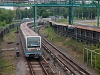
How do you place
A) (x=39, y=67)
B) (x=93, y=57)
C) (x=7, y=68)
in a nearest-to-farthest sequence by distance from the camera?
(x=93, y=57) < (x=7, y=68) < (x=39, y=67)

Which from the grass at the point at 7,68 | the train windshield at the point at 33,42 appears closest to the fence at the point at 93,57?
the train windshield at the point at 33,42

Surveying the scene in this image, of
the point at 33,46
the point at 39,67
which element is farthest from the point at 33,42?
the point at 39,67

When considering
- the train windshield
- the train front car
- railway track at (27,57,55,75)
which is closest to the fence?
railway track at (27,57,55,75)

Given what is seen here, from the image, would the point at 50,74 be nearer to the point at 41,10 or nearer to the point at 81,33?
the point at 81,33

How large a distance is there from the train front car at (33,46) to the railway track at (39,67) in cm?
94

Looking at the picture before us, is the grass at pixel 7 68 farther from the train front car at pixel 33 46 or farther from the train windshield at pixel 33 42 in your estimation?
the train windshield at pixel 33 42

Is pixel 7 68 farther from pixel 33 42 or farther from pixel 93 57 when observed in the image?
pixel 93 57

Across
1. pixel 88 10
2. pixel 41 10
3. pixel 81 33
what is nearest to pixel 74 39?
pixel 81 33

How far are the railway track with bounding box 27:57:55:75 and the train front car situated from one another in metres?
0.94

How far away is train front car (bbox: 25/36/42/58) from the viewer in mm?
29078

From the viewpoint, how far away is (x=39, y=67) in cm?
2656

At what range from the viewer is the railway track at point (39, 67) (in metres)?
23.9

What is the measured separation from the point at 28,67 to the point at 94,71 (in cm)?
643

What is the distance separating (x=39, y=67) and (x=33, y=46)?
337 centimetres
